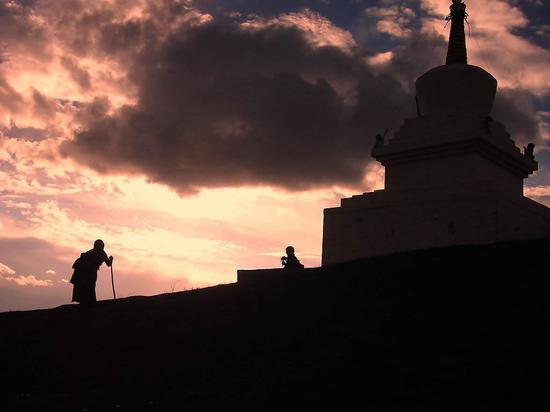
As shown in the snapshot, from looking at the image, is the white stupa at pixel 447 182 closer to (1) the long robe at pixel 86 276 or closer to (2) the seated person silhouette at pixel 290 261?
(2) the seated person silhouette at pixel 290 261

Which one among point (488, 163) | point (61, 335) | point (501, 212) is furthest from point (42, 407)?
point (488, 163)

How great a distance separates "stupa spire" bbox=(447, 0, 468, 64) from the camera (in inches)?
1073

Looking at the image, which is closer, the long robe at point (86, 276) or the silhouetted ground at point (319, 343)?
the silhouetted ground at point (319, 343)

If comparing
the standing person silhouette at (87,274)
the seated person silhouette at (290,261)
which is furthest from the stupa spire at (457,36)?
the standing person silhouette at (87,274)

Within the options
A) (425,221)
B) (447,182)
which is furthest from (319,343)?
(447,182)

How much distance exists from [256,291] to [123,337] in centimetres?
338

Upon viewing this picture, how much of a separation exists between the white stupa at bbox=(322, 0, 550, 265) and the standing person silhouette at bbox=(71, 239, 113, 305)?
9409mm

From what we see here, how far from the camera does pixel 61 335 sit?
1555 centimetres

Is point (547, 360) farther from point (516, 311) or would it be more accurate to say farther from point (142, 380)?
point (142, 380)

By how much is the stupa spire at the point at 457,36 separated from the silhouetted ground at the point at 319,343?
11.5 meters

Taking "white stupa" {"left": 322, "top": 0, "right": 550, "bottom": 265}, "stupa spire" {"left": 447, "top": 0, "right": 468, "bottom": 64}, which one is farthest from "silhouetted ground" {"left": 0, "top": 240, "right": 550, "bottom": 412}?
"stupa spire" {"left": 447, "top": 0, "right": 468, "bottom": 64}

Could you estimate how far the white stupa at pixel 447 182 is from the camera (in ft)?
74.2

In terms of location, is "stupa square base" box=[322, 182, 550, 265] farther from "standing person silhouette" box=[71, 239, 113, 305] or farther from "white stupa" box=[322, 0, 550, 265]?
"standing person silhouette" box=[71, 239, 113, 305]

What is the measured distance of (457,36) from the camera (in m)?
27.4
